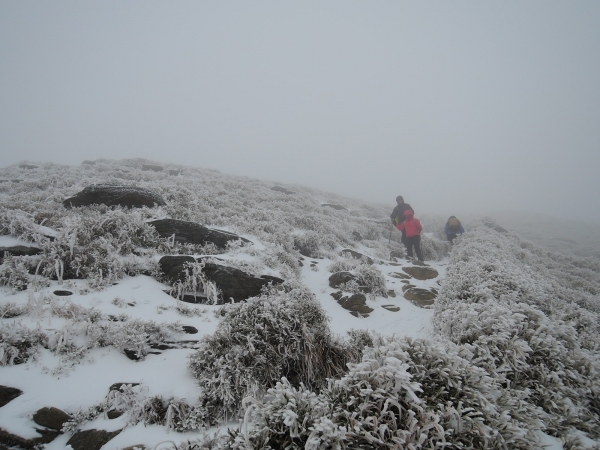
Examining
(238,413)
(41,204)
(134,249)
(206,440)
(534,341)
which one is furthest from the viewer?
(41,204)

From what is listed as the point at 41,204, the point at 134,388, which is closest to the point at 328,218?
the point at 41,204

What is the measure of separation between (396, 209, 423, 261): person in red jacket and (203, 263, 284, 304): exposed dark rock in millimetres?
10336

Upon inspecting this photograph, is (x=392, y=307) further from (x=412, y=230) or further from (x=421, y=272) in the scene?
(x=412, y=230)

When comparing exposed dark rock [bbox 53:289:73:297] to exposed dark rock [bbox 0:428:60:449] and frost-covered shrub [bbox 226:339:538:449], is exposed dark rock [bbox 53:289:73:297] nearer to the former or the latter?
exposed dark rock [bbox 0:428:60:449]

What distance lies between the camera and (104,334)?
14.7 feet

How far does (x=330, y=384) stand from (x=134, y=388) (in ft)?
9.43

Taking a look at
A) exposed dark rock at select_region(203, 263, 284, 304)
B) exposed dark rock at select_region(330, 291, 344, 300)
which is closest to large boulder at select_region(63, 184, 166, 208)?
exposed dark rock at select_region(203, 263, 284, 304)

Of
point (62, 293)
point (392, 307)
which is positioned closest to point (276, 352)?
point (62, 293)

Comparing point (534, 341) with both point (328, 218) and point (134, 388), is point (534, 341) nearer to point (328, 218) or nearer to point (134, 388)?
point (134, 388)

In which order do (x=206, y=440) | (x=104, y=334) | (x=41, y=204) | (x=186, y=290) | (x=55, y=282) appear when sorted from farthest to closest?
(x=41, y=204)
(x=186, y=290)
(x=55, y=282)
(x=104, y=334)
(x=206, y=440)

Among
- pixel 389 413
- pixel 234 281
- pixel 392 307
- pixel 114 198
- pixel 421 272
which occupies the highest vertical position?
pixel 114 198

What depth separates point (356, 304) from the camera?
26.8 ft

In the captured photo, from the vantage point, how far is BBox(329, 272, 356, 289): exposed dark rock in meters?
9.34

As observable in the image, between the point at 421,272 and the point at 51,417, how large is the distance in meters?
12.2
